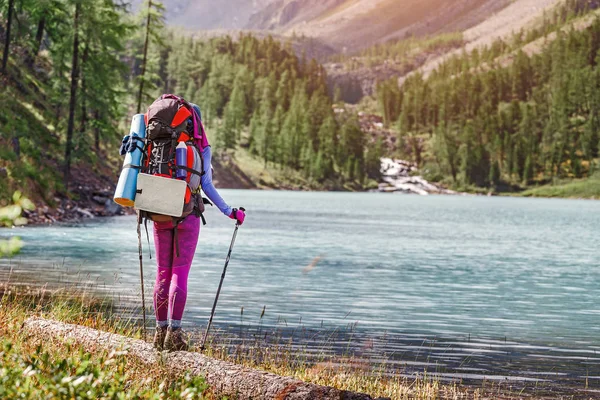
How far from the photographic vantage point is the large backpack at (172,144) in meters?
9.47

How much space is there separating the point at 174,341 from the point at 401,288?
1639cm

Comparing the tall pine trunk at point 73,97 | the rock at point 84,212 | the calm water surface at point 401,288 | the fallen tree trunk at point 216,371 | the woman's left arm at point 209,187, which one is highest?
the tall pine trunk at point 73,97

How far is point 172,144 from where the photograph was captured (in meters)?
9.59

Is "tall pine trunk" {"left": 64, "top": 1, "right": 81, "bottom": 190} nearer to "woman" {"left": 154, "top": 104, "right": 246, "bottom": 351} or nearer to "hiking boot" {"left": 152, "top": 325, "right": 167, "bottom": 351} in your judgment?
"hiking boot" {"left": 152, "top": 325, "right": 167, "bottom": 351}

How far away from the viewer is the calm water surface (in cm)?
1516

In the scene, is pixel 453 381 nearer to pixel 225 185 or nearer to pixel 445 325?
pixel 445 325

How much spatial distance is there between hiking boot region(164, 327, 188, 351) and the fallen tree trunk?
212mm

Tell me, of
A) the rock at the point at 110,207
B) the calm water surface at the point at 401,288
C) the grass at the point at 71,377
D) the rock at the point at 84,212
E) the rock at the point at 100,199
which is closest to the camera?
the grass at the point at 71,377

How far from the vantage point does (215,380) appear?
8.51m

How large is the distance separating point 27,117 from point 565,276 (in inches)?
1525

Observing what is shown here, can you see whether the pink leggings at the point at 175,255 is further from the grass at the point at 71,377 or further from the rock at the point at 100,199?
the rock at the point at 100,199

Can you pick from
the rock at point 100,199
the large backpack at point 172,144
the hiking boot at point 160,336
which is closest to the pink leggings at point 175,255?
the large backpack at point 172,144

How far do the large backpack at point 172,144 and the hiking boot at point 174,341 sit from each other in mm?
1094

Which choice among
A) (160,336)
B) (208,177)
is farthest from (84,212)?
(208,177)
